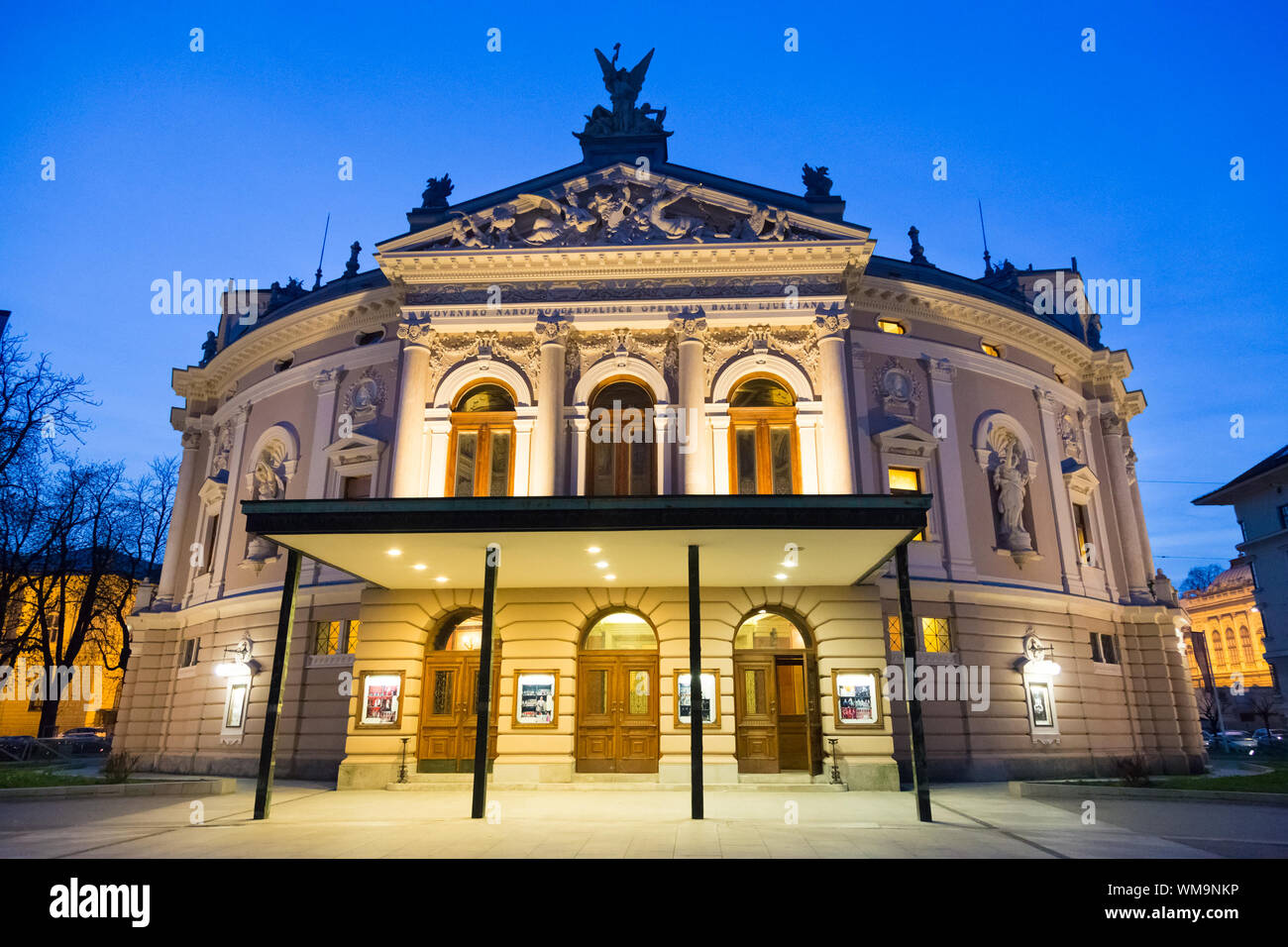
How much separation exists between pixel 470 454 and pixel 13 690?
150 feet

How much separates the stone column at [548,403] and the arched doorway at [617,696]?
14.5 ft

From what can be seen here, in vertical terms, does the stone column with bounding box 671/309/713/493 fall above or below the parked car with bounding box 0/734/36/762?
above

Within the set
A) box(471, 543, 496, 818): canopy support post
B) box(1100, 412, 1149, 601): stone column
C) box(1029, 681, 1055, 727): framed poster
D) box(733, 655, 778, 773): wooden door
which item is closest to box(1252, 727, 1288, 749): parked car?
box(1100, 412, 1149, 601): stone column

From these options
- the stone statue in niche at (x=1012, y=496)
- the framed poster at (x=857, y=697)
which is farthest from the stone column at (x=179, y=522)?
the stone statue in niche at (x=1012, y=496)

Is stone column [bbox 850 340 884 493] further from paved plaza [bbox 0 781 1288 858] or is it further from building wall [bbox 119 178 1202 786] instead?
paved plaza [bbox 0 781 1288 858]

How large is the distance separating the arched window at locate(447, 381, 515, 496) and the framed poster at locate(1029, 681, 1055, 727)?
18.0 metres

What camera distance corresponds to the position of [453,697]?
22.2 m

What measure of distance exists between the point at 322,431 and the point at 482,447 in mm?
7689

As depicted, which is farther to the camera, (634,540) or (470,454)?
(470,454)

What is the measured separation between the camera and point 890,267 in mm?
28875

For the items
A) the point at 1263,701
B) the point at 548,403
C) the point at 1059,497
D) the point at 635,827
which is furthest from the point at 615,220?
the point at 1263,701

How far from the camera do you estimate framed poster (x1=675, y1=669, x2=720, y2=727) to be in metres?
20.5
